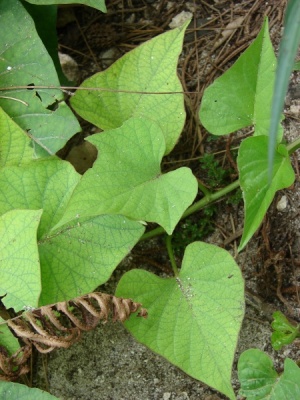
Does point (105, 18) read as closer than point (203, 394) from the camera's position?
No

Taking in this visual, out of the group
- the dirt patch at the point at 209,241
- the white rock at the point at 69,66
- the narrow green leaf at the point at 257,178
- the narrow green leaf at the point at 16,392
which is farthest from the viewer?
the white rock at the point at 69,66

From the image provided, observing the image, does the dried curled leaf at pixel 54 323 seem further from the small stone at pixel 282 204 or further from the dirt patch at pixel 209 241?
the small stone at pixel 282 204

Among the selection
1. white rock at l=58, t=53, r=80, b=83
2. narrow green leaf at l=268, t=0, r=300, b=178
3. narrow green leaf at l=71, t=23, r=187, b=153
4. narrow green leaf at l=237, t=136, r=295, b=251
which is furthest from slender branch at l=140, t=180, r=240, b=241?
narrow green leaf at l=268, t=0, r=300, b=178

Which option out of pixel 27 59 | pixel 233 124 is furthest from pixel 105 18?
pixel 233 124

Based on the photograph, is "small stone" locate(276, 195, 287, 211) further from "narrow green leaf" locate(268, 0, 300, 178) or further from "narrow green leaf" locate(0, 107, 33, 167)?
"narrow green leaf" locate(268, 0, 300, 178)

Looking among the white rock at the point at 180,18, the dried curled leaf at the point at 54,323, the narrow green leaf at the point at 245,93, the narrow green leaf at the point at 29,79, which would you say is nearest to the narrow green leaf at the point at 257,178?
the narrow green leaf at the point at 245,93

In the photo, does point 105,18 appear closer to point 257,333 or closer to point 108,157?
point 108,157
